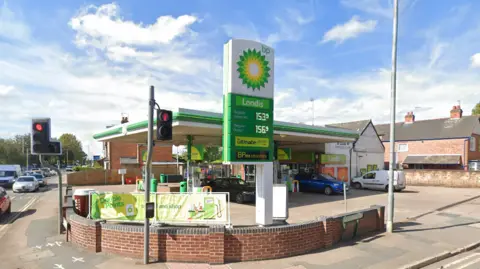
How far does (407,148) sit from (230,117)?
3873 cm

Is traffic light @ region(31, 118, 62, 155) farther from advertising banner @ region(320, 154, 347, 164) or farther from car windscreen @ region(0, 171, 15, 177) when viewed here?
car windscreen @ region(0, 171, 15, 177)

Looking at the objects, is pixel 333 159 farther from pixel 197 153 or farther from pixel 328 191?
pixel 197 153

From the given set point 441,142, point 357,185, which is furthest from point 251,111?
point 441,142

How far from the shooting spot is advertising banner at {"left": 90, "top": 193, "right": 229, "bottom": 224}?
820 cm

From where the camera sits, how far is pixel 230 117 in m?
8.42

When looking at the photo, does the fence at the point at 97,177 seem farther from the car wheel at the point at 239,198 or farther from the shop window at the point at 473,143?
the shop window at the point at 473,143

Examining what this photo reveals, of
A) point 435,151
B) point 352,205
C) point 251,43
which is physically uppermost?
point 251,43

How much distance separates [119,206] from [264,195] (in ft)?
12.9

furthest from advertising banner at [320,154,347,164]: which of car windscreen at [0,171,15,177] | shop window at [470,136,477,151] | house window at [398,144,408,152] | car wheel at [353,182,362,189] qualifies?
car windscreen at [0,171,15,177]

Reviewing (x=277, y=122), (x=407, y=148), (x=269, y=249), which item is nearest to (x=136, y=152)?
(x=277, y=122)

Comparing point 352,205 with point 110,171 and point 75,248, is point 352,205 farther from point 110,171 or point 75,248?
point 110,171

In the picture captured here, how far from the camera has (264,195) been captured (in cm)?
881

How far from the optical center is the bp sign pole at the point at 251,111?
849cm

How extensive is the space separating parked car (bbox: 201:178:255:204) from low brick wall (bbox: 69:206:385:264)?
28.5 feet
